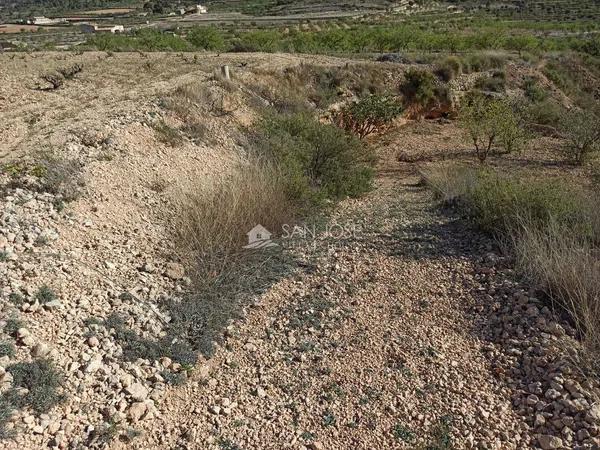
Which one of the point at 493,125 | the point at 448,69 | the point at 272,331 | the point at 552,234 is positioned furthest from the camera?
the point at 448,69

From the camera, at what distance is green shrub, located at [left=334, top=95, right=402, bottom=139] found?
15.3 meters

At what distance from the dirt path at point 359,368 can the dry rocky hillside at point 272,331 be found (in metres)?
0.02

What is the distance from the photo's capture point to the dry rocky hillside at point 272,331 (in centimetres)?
402

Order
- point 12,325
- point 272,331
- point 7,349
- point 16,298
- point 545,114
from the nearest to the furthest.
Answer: point 7,349 → point 12,325 → point 16,298 → point 272,331 → point 545,114

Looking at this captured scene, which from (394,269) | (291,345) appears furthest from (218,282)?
(394,269)

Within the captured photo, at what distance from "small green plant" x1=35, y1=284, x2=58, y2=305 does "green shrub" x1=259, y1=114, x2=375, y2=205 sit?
5162 millimetres

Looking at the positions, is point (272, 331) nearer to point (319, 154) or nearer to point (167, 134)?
point (167, 134)

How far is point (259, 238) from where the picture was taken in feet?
22.8

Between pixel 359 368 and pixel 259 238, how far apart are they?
2.81 meters

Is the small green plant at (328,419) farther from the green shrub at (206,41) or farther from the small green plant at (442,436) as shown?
the green shrub at (206,41)

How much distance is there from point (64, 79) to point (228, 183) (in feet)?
26.7

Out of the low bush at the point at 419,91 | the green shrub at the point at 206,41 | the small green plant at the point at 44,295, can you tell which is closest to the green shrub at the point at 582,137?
the low bush at the point at 419,91

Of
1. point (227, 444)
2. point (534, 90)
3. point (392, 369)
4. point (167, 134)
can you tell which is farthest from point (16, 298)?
point (534, 90)

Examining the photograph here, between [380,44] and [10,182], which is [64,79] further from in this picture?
[380,44]
